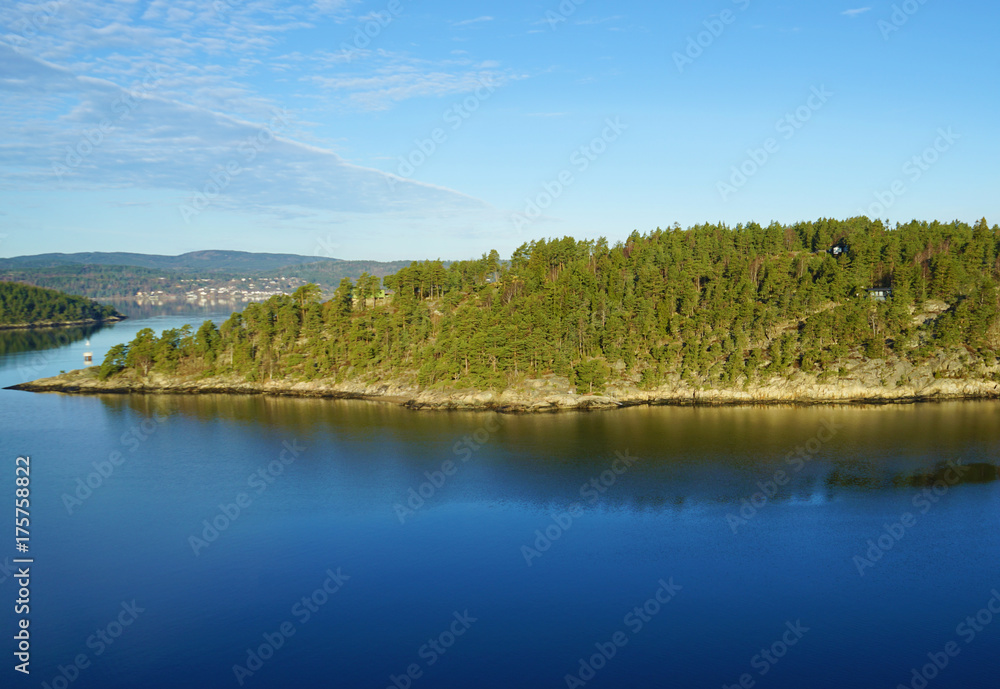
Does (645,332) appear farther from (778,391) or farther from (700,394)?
(778,391)

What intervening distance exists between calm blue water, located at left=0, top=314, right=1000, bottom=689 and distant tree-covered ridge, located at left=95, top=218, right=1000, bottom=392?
1844 centimetres

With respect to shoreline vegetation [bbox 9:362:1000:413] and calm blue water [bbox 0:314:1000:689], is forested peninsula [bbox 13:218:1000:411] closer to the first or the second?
shoreline vegetation [bbox 9:362:1000:413]

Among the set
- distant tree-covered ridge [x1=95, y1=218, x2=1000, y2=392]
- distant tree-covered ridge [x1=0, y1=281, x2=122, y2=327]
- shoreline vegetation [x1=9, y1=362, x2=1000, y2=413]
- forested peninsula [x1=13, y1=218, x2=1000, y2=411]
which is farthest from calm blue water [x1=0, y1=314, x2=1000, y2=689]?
distant tree-covered ridge [x1=0, y1=281, x2=122, y2=327]

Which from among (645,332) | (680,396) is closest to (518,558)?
(680,396)

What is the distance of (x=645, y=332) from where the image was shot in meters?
83.6

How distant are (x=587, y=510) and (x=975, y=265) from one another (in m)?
73.8

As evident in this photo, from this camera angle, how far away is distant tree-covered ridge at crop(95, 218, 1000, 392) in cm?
7969

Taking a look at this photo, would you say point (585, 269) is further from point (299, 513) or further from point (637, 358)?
point (299, 513)

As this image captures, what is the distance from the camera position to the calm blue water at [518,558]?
90.9 feet

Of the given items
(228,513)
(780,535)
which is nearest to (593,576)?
(780,535)

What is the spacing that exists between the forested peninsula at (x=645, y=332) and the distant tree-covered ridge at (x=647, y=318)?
9.9 inches

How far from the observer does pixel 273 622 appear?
100 ft

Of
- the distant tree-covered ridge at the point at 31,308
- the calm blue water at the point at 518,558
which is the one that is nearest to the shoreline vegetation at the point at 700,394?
the calm blue water at the point at 518,558

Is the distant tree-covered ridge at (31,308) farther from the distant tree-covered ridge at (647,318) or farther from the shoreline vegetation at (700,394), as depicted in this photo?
the shoreline vegetation at (700,394)
